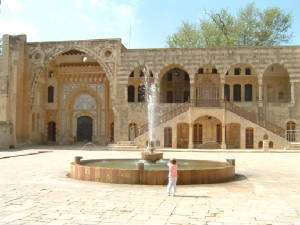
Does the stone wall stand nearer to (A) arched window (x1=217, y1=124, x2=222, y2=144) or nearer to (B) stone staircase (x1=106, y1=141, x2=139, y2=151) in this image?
(B) stone staircase (x1=106, y1=141, x2=139, y2=151)

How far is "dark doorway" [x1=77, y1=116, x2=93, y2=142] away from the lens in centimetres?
3007

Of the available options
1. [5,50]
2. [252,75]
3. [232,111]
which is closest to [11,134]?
[5,50]

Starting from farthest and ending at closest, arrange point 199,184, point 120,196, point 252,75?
point 252,75
point 199,184
point 120,196

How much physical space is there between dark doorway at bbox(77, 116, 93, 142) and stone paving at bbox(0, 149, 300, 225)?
1999cm

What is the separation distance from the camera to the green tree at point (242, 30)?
1350 inches

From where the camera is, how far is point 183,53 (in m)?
25.4

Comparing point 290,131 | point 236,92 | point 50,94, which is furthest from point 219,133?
point 50,94

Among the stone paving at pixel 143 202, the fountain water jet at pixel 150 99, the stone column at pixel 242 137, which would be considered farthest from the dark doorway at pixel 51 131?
the stone paving at pixel 143 202

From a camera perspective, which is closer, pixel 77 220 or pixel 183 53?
pixel 77 220

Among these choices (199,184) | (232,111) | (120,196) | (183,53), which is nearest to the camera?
(120,196)

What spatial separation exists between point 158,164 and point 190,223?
6.32m

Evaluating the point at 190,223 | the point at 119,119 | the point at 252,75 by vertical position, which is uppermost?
the point at 252,75

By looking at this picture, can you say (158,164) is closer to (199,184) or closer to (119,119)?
(199,184)

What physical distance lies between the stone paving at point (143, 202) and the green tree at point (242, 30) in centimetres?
2712
